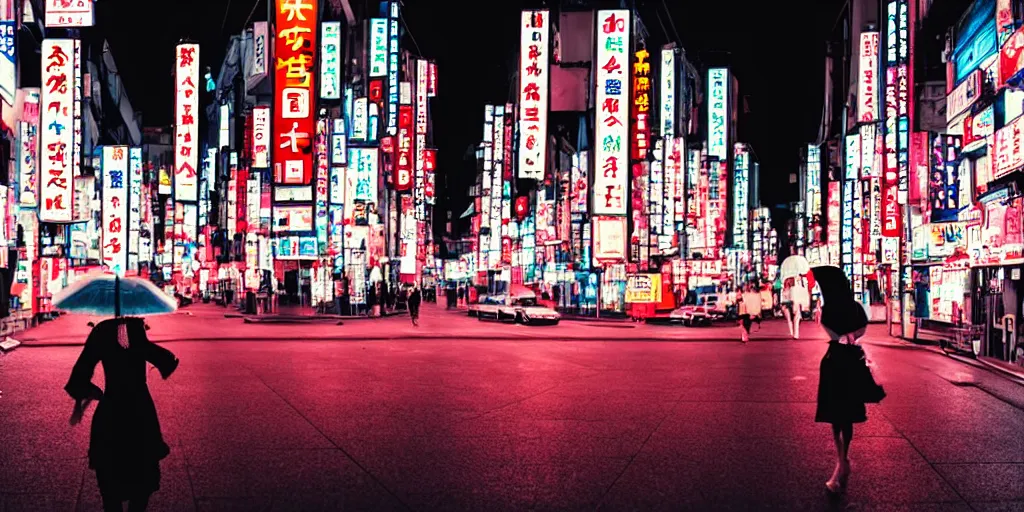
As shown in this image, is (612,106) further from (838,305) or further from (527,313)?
(838,305)

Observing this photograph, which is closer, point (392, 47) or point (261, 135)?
point (261, 135)

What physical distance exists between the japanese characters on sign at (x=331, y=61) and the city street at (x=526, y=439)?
24971 mm

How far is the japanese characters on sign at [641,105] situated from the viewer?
3575 cm

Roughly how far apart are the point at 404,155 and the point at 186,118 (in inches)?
634

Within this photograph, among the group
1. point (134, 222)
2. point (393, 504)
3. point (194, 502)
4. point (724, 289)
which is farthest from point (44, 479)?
point (724, 289)

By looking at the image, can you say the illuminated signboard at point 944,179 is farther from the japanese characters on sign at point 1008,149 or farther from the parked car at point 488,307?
the parked car at point 488,307

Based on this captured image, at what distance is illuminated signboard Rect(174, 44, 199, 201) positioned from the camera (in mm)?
37188

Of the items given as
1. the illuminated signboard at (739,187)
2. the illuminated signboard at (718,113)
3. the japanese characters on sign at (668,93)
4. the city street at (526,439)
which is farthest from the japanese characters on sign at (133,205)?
the illuminated signboard at (739,187)

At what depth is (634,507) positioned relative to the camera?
704 centimetres

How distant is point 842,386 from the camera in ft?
26.2

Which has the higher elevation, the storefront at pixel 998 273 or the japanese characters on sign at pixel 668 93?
the japanese characters on sign at pixel 668 93

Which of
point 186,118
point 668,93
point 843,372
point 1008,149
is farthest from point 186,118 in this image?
point 843,372

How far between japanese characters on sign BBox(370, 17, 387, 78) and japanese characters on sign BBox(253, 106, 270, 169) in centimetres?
650

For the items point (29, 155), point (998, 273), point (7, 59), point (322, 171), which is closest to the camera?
point (998, 273)
